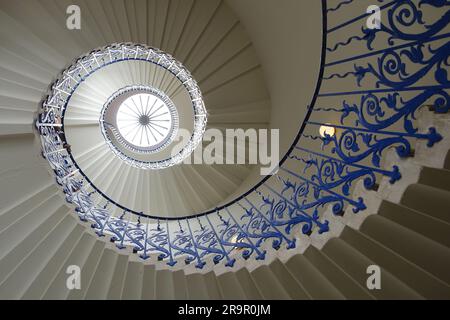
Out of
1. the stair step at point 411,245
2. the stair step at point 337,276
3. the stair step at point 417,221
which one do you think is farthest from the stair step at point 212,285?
the stair step at point 417,221

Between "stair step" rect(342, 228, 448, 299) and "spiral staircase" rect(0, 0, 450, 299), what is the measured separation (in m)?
0.01

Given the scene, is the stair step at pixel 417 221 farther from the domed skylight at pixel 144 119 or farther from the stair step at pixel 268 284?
the domed skylight at pixel 144 119

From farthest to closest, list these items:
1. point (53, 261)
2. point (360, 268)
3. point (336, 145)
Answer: point (53, 261), point (336, 145), point (360, 268)

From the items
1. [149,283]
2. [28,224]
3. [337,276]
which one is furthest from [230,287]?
[28,224]

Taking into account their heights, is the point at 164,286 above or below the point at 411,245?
below

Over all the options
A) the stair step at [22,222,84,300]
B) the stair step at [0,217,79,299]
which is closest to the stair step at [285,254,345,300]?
the stair step at [22,222,84,300]

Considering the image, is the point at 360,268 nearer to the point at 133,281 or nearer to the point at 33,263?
the point at 133,281

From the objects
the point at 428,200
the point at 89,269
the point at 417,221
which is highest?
the point at 428,200

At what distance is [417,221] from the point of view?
2461 millimetres

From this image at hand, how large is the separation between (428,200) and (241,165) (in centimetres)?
604

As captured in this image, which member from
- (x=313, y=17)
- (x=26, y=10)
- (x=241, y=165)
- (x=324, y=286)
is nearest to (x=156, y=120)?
(x=241, y=165)

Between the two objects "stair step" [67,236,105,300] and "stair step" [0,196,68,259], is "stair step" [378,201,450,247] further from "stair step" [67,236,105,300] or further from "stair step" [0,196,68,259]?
"stair step" [0,196,68,259]

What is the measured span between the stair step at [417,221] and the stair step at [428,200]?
37 millimetres
